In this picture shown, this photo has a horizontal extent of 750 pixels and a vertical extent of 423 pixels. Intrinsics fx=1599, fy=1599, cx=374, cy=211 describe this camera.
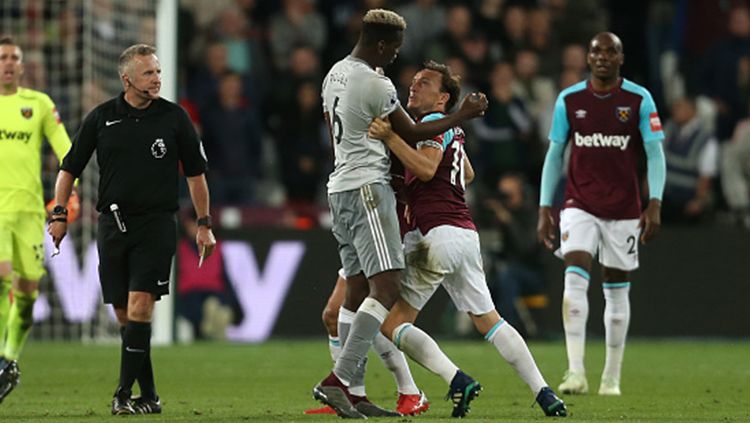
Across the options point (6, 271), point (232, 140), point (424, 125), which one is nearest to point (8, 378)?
point (6, 271)

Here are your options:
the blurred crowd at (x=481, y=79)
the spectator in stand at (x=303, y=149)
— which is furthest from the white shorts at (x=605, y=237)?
the spectator in stand at (x=303, y=149)

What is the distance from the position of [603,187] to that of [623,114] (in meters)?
0.56

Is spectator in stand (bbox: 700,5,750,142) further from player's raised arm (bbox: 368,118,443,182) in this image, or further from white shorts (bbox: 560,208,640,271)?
player's raised arm (bbox: 368,118,443,182)

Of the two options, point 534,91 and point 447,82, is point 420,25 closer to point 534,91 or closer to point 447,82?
point 534,91

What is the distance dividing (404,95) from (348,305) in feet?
35.2

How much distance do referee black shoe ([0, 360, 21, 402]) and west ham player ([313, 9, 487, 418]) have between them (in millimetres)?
2775

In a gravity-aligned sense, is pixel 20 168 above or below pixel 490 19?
below

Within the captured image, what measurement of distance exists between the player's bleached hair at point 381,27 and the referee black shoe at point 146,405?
263cm

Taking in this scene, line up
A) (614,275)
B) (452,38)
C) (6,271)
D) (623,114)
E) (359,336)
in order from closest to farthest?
(359,336)
(6,271)
(623,114)
(614,275)
(452,38)

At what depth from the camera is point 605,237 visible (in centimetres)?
1180

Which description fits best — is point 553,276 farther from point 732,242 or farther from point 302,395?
point 302,395

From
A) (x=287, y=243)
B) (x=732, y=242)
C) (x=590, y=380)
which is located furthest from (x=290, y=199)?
(x=590, y=380)

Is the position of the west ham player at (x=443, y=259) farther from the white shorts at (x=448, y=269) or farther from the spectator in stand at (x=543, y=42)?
the spectator in stand at (x=543, y=42)

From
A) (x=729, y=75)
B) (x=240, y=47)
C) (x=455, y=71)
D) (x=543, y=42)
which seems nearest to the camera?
(x=455, y=71)
